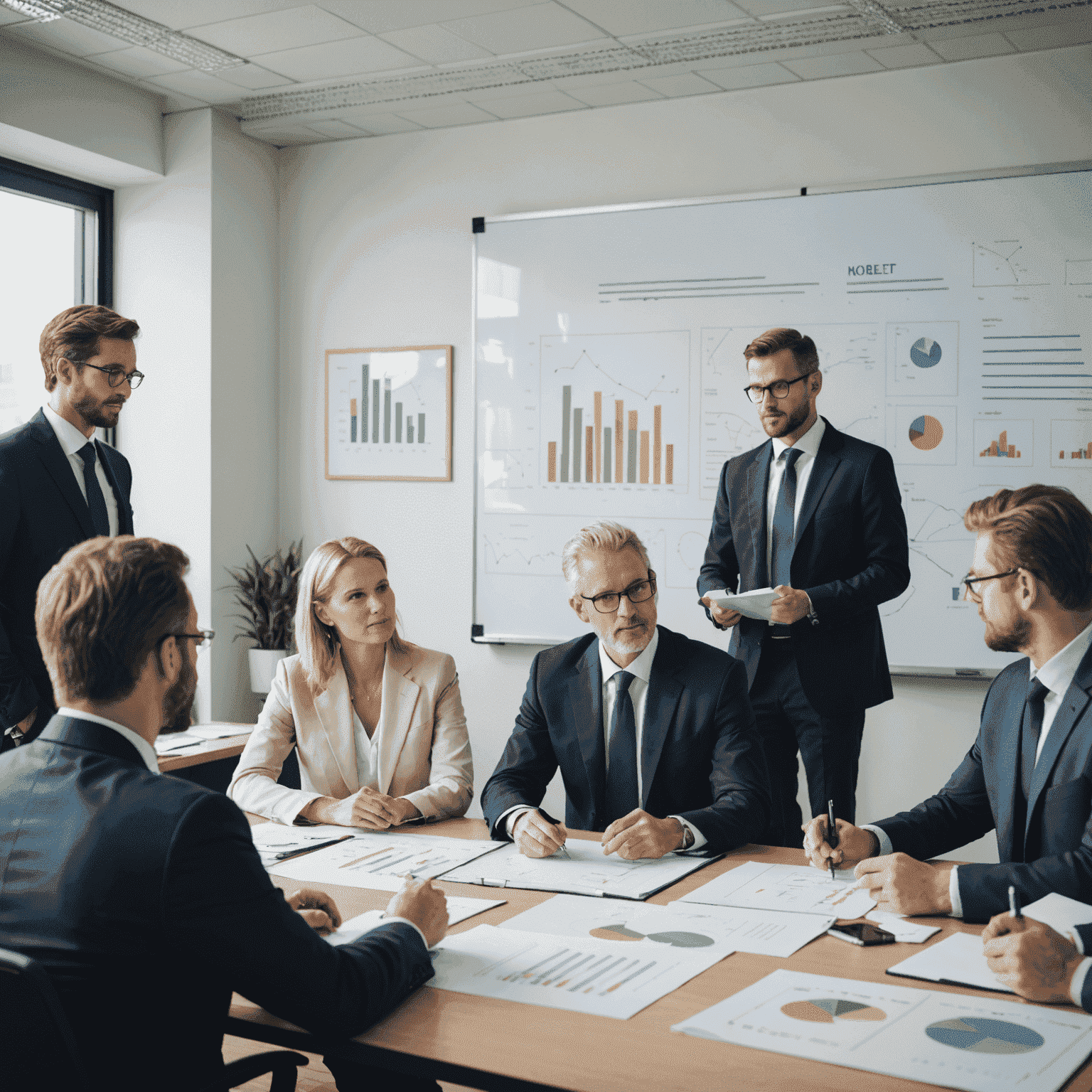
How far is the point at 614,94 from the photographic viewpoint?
4660mm

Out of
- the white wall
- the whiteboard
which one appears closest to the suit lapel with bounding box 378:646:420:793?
the whiteboard

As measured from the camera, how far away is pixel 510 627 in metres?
5.07

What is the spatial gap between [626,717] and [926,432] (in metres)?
2.30

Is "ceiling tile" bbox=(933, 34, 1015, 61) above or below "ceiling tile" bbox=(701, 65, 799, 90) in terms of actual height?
below

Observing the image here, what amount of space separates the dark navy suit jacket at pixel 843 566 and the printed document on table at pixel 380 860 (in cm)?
127

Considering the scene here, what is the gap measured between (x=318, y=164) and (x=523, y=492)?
1.86 m

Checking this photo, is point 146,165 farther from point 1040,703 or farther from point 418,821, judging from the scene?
point 1040,703

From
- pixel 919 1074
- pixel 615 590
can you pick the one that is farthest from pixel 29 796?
pixel 615 590

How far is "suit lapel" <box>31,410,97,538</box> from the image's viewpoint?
3.19 metres

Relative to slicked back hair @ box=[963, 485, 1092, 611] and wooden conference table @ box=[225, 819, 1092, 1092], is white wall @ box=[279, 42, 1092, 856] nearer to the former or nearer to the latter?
slicked back hair @ box=[963, 485, 1092, 611]

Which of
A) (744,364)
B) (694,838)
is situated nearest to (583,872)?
(694,838)

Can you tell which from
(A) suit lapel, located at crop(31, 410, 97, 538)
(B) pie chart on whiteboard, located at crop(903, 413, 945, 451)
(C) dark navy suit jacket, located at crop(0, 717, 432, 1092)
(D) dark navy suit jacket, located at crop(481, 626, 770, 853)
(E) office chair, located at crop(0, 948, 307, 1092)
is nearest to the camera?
(E) office chair, located at crop(0, 948, 307, 1092)

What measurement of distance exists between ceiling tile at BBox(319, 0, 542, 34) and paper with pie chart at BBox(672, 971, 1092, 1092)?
3326 mm

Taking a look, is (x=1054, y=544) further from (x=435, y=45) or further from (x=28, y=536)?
(x=435, y=45)
